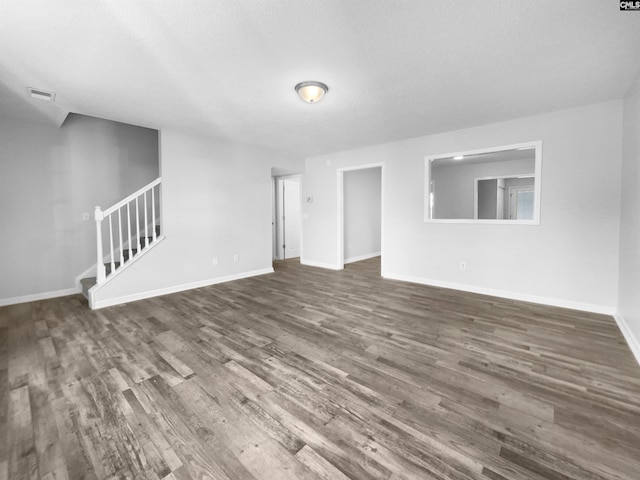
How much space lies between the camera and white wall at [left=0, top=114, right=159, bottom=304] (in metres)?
3.85

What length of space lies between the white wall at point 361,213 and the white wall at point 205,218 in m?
2.02

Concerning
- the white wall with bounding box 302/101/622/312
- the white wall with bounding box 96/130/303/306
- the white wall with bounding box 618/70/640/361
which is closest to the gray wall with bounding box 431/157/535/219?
the white wall with bounding box 302/101/622/312

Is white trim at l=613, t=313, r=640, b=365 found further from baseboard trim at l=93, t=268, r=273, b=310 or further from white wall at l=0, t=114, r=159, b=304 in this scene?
white wall at l=0, t=114, r=159, b=304

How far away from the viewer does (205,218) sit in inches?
188

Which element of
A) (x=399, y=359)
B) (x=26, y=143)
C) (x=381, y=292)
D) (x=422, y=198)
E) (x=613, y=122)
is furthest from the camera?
(x=422, y=198)

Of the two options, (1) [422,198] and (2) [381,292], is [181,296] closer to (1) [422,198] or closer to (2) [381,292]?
(2) [381,292]

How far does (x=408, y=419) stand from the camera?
1.63 m

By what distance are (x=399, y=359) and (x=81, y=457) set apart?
206 cm

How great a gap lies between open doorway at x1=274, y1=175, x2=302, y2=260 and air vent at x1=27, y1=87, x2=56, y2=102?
14.9ft

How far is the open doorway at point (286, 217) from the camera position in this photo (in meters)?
7.27

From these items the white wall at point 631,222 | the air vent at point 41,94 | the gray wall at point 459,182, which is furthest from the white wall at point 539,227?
the air vent at point 41,94

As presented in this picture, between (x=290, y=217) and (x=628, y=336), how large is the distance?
6.30 metres

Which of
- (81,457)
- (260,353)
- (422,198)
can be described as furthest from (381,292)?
(81,457)

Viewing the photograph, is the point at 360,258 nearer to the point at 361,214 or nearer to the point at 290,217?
the point at 361,214
